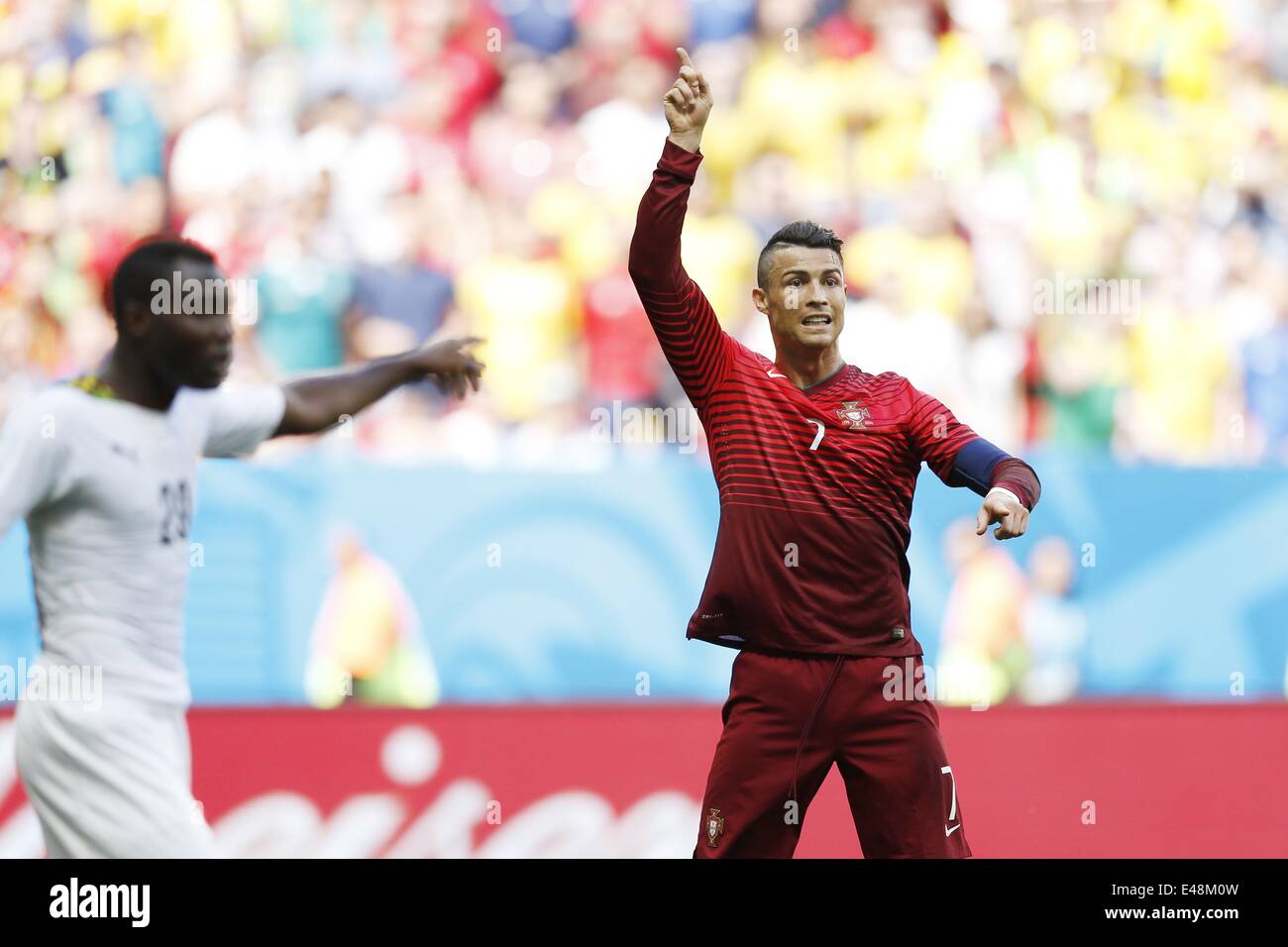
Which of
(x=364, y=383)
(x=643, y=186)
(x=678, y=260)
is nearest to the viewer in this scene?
(x=364, y=383)

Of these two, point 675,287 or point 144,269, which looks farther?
point 675,287

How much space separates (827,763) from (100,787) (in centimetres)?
200

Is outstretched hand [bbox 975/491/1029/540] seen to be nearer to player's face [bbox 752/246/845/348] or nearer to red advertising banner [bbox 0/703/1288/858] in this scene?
player's face [bbox 752/246/845/348]

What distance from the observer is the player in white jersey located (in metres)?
4.12

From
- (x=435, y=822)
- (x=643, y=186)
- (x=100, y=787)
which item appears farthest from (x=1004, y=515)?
(x=643, y=186)

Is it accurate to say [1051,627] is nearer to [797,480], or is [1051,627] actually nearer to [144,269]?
[797,480]

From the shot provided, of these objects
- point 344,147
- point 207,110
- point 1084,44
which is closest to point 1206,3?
point 1084,44

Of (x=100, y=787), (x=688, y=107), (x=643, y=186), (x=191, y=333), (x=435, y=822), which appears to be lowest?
(x=435, y=822)

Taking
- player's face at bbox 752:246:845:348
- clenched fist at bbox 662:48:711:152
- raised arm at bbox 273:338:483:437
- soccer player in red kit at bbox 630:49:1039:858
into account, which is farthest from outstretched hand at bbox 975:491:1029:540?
raised arm at bbox 273:338:483:437

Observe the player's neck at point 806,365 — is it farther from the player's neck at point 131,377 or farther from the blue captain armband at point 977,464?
the player's neck at point 131,377

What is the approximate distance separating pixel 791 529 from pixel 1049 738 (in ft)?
9.07

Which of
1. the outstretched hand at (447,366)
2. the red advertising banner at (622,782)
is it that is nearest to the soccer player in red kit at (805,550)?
the outstretched hand at (447,366)

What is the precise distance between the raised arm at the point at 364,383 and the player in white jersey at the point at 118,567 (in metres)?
0.38

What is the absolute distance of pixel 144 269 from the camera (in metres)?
4.28
